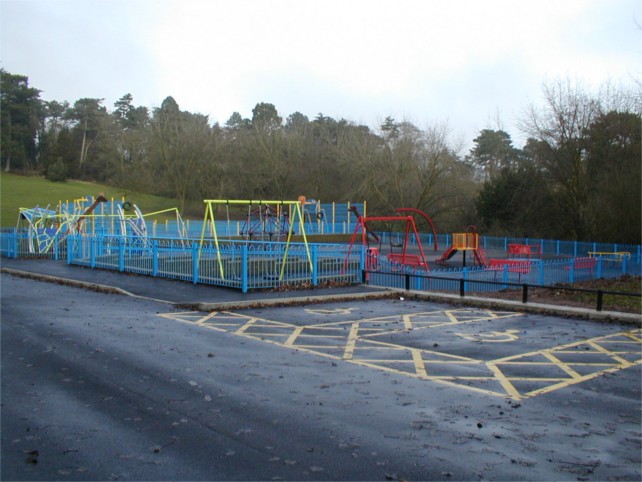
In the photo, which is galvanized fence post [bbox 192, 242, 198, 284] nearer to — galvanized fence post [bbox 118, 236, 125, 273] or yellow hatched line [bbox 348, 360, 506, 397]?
galvanized fence post [bbox 118, 236, 125, 273]

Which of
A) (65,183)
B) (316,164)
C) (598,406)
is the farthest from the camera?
(65,183)

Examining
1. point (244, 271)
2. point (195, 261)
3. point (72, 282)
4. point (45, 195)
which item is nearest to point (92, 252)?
point (72, 282)

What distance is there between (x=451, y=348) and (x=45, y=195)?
228 feet

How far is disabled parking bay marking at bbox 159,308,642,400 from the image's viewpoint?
7930mm

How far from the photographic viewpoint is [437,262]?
3158 cm

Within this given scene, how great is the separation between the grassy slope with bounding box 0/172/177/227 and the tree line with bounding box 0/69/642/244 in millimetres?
2398

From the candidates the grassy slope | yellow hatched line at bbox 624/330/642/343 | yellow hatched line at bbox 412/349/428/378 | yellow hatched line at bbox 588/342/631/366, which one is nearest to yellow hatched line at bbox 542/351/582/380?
yellow hatched line at bbox 588/342/631/366

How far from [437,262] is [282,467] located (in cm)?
2768

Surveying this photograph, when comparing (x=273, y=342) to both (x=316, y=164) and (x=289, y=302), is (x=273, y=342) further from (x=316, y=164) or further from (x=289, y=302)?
(x=316, y=164)

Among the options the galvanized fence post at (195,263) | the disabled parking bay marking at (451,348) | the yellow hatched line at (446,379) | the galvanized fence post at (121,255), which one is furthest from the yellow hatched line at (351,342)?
the galvanized fence post at (121,255)

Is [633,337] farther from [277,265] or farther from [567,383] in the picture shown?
[277,265]

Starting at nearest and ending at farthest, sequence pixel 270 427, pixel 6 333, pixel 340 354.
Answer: pixel 270 427 < pixel 340 354 < pixel 6 333

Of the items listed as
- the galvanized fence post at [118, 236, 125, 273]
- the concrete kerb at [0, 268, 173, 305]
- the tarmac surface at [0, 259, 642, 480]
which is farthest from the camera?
the galvanized fence post at [118, 236, 125, 273]

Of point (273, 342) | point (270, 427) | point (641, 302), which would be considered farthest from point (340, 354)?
point (641, 302)
